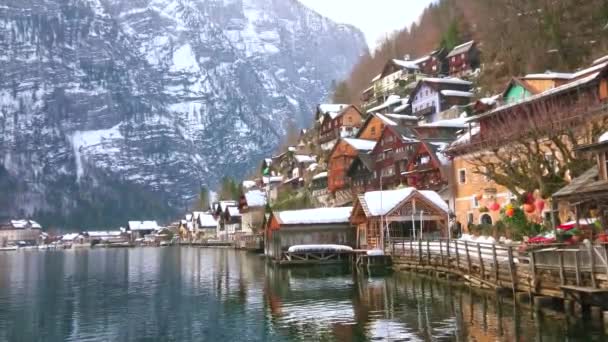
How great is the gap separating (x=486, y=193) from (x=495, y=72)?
→ 38628mm

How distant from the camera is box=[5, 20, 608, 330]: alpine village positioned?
30.7m

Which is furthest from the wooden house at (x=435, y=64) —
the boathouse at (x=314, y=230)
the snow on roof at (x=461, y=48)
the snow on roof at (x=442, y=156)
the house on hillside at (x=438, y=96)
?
the boathouse at (x=314, y=230)

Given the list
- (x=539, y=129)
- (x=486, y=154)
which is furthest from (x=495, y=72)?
(x=539, y=129)

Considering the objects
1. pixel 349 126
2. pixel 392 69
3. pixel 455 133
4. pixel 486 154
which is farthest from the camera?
pixel 392 69

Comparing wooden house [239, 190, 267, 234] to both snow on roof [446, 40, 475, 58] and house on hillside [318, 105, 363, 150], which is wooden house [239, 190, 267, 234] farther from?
snow on roof [446, 40, 475, 58]

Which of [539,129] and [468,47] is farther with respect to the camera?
[468,47]

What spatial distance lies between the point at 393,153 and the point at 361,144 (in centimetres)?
1242

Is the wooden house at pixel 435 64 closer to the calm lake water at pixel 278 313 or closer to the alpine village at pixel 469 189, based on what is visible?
the alpine village at pixel 469 189

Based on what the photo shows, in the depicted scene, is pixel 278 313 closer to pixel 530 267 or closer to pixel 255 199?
pixel 530 267

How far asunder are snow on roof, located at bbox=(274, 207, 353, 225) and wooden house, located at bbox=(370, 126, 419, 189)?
8.88m

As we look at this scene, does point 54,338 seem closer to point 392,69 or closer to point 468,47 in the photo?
point 468,47

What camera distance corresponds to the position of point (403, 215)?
59.6 m

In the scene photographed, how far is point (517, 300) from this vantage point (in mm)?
31469

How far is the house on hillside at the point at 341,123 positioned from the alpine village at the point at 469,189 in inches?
14.2
